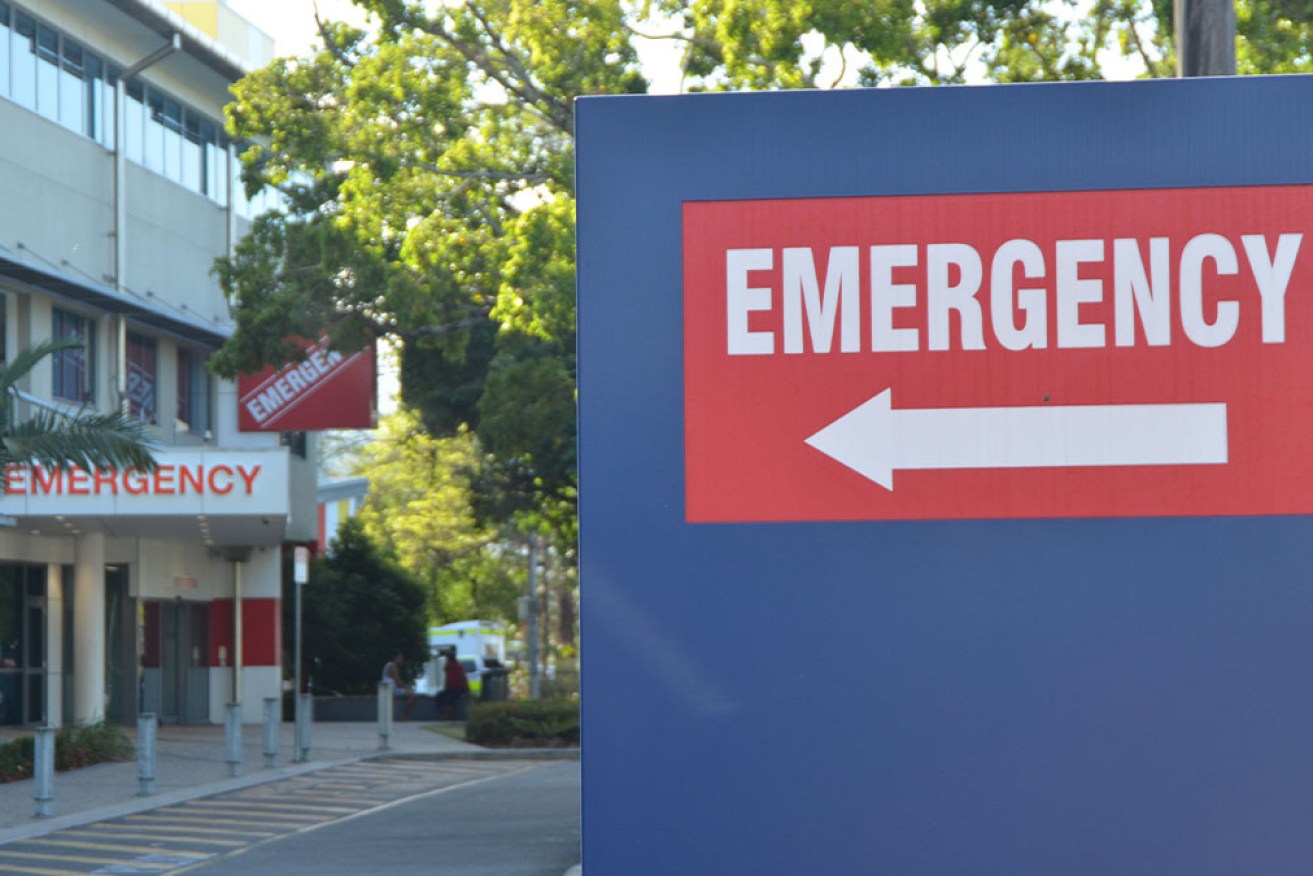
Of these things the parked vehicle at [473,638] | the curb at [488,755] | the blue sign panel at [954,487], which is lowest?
the curb at [488,755]

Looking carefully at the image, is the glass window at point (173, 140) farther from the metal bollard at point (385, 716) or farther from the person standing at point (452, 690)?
the metal bollard at point (385, 716)

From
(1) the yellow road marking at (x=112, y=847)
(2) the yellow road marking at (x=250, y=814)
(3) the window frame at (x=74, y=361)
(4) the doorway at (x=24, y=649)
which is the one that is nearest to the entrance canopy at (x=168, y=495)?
(4) the doorway at (x=24, y=649)

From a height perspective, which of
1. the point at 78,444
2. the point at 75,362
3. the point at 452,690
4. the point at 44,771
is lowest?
the point at 452,690

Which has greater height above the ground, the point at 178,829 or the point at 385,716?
the point at 385,716

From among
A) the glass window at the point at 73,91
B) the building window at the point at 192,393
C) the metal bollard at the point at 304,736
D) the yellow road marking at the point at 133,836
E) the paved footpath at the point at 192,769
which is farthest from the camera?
the building window at the point at 192,393

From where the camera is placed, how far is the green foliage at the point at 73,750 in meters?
22.9

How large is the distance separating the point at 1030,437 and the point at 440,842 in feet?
36.5

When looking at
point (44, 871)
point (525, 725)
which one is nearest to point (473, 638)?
point (525, 725)

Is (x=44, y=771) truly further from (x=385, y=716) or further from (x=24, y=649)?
(x=24, y=649)

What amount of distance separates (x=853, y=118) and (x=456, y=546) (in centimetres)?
5965

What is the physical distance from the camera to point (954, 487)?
5367 millimetres

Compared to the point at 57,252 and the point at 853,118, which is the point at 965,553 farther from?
the point at 57,252

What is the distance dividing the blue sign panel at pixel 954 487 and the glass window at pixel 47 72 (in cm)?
2742

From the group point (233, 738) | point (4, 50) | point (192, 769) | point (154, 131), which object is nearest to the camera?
point (233, 738)
